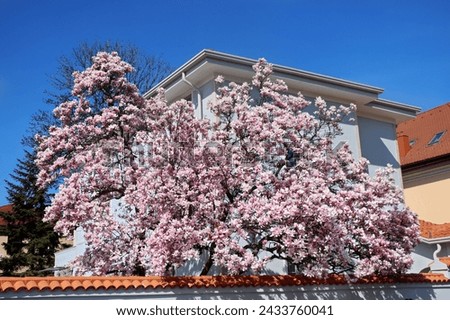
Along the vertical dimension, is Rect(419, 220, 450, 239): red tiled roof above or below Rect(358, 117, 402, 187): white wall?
below

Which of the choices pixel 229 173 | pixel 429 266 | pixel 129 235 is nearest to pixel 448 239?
pixel 429 266

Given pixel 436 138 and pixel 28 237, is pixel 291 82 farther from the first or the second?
pixel 28 237

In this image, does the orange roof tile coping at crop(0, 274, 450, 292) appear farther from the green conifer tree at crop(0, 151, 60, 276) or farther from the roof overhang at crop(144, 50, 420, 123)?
the green conifer tree at crop(0, 151, 60, 276)

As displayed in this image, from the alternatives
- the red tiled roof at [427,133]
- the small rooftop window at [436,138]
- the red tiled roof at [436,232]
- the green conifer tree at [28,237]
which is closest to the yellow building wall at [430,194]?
the red tiled roof at [427,133]

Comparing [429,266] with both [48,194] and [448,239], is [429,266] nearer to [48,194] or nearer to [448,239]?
[448,239]

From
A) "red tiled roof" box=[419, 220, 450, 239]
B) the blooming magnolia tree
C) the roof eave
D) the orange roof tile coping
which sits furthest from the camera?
"red tiled roof" box=[419, 220, 450, 239]

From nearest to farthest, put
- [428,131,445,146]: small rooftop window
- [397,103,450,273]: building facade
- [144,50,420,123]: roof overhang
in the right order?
[144,50,420,123]: roof overhang, [397,103,450,273]: building facade, [428,131,445,146]: small rooftop window

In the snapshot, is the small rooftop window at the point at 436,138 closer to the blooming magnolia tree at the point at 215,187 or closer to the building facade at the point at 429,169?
the building facade at the point at 429,169

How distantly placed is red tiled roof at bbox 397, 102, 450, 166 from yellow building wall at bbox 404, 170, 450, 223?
975 mm

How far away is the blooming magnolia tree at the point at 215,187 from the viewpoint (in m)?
10.1

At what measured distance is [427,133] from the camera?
27750 mm

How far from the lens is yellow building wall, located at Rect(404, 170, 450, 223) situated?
2481cm

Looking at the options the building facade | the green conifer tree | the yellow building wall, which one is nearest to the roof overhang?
the building facade

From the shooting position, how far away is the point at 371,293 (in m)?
12.2
